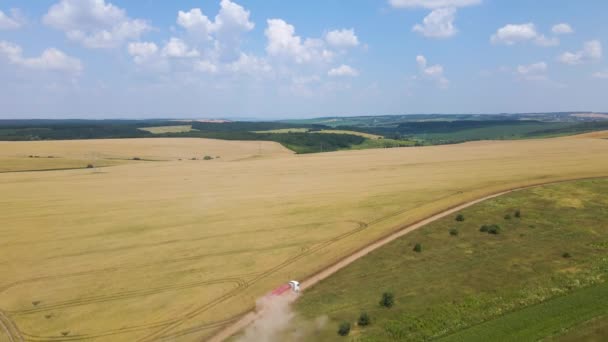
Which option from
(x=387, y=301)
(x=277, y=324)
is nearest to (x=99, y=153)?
(x=277, y=324)

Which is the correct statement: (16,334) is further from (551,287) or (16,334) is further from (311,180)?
(311,180)

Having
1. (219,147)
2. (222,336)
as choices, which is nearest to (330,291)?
(222,336)

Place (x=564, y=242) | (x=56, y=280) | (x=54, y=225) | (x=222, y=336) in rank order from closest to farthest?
(x=222, y=336)
(x=56, y=280)
(x=564, y=242)
(x=54, y=225)

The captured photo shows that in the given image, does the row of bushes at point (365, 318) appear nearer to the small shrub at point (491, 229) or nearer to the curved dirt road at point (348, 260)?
the curved dirt road at point (348, 260)

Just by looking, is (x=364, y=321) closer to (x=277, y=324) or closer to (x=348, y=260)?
(x=277, y=324)

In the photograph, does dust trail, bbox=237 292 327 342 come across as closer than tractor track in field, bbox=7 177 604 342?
Yes

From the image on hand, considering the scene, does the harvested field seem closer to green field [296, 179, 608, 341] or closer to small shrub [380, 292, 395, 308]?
green field [296, 179, 608, 341]

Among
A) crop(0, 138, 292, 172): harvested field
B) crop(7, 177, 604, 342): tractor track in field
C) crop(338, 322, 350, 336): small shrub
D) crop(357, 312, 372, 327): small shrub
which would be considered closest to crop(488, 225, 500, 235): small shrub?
crop(7, 177, 604, 342): tractor track in field
